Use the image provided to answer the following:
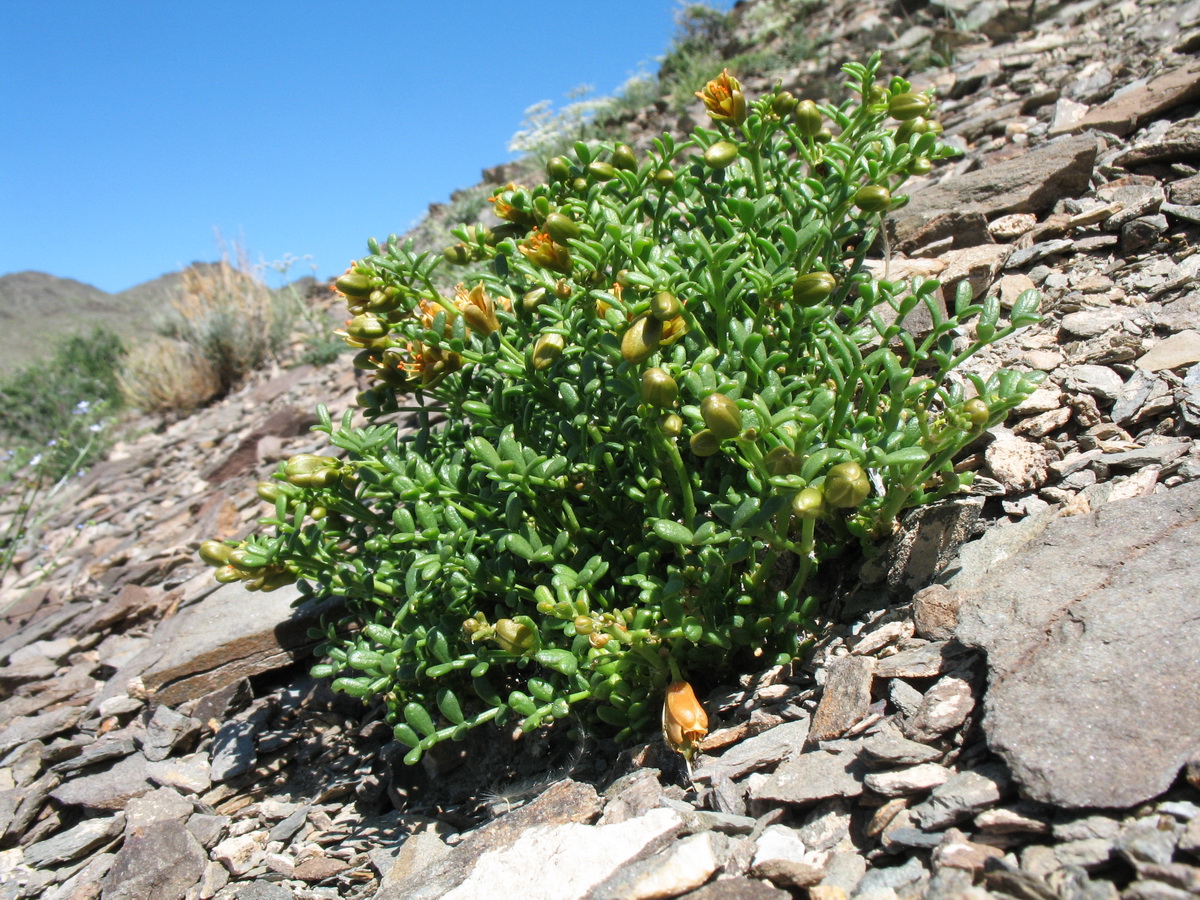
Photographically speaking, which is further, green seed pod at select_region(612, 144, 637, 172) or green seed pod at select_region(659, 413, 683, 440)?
green seed pod at select_region(612, 144, 637, 172)

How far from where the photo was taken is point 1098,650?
4.96 ft

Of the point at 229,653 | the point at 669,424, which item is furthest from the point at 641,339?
the point at 229,653

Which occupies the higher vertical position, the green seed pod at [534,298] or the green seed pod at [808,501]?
the green seed pod at [534,298]

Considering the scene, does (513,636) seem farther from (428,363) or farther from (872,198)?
(872,198)

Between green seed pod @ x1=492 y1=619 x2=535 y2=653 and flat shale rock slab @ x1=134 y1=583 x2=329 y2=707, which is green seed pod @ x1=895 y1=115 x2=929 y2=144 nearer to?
green seed pod @ x1=492 y1=619 x2=535 y2=653

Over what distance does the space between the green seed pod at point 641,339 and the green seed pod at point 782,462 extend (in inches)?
12.8

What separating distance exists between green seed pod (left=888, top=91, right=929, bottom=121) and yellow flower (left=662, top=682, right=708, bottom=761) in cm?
153

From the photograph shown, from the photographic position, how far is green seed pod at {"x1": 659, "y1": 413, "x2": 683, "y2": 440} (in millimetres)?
1753

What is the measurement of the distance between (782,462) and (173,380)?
29.4 ft

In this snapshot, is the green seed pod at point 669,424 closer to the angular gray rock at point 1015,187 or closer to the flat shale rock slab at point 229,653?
the flat shale rock slab at point 229,653

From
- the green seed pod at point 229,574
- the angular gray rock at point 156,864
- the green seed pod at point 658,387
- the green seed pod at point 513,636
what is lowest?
the angular gray rock at point 156,864

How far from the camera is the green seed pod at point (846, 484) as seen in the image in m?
1.58

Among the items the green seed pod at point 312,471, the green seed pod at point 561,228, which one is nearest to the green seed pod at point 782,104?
the green seed pod at point 561,228

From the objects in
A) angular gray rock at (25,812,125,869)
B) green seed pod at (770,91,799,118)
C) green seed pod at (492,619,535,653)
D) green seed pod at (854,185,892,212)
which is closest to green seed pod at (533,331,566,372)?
green seed pod at (492,619,535,653)
